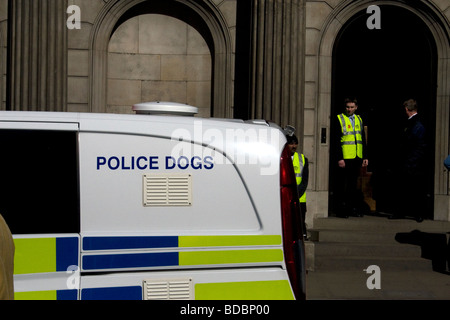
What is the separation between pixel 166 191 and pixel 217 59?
8640 millimetres

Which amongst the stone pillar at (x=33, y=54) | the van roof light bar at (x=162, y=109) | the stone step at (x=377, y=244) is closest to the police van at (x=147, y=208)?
the van roof light bar at (x=162, y=109)

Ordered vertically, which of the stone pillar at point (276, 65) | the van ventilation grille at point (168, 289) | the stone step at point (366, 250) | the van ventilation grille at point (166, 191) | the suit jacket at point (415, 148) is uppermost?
the stone pillar at point (276, 65)

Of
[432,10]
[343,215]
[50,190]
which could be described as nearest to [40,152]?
[50,190]

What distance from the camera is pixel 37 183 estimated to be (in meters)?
4.66

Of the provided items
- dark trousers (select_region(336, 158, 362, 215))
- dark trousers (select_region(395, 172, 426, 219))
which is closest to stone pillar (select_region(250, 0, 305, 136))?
dark trousers (select_region(336, 158, 362, 215))

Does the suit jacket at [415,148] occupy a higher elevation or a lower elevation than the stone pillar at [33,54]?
lower

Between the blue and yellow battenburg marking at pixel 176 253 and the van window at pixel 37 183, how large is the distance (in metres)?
0.20

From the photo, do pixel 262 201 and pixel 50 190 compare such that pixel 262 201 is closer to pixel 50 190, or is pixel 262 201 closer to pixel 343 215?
pixel 50 190

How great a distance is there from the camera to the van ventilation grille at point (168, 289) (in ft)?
15.4

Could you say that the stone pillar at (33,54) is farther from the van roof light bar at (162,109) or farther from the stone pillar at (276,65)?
the van roof light bar at (162,109)

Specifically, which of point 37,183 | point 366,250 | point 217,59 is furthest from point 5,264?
point 217,59

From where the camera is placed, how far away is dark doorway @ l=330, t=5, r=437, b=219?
14.0 meters

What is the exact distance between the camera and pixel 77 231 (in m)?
4.64

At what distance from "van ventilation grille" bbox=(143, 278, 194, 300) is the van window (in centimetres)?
54
